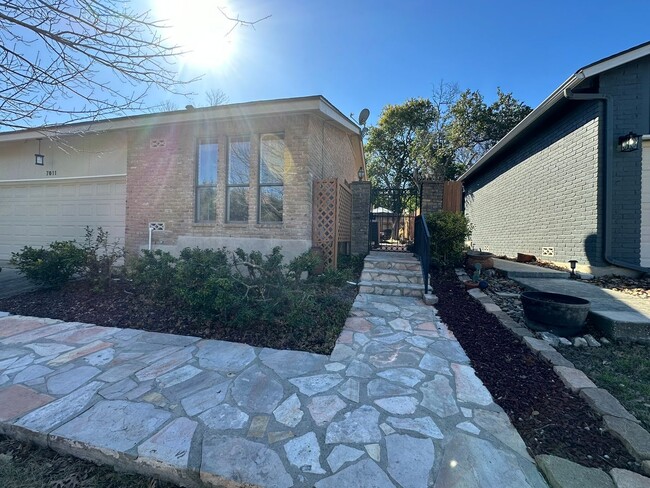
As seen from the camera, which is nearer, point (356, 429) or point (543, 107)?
point (356, 429)

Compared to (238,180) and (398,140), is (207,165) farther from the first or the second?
(398,140)

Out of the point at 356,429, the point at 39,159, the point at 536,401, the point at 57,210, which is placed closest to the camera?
the point at 356,429

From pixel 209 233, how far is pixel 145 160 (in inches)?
96.4

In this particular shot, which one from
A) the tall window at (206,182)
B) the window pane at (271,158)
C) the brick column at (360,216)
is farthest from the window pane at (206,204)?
the brick column at (360,216)

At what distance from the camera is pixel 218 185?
21.1 ft

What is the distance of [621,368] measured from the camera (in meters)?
2.60

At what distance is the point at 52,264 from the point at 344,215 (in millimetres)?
5827

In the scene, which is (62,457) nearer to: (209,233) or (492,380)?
(492,380)

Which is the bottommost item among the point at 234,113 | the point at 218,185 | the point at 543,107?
the point at 218,185

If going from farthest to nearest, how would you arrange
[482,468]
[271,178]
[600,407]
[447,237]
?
[447,237]
[271,178]
[600,407]
[482,468]

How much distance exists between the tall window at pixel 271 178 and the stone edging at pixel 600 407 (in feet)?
Result: 15.7

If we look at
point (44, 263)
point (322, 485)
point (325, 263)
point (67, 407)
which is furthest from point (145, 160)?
→ point (322, 485)

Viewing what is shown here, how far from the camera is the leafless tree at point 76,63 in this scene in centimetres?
254

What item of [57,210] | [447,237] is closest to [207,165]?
[57,210]
